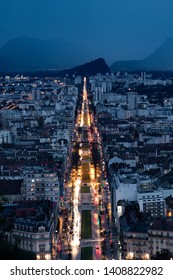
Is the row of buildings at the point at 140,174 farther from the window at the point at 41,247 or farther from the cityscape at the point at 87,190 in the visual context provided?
the window at the point at 41,247

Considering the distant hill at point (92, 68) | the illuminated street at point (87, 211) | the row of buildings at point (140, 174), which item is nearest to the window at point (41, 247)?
the illuminated street at point (87, 211)

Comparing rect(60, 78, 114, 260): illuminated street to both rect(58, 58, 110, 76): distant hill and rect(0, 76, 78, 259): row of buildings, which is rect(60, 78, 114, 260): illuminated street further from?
rect(58, 58, 110, 76): distant hill

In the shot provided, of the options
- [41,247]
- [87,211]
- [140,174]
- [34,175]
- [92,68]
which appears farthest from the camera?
[92,68]

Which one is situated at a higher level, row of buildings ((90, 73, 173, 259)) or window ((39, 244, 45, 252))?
row of buildings ((90, 73, 173, 259))

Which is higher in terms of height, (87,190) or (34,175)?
(34,175)

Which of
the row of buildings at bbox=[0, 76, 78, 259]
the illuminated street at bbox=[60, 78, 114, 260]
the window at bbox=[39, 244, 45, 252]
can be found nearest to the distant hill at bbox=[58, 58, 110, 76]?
the row of buildings at bbox=[0, 76, 78, 259]

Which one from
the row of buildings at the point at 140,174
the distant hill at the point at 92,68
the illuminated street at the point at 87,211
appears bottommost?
the illuminated street at the point at 87,211

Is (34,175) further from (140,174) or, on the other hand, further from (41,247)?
(41,247)

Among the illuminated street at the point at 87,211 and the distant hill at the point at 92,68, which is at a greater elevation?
the distant hill at the point at 92,68

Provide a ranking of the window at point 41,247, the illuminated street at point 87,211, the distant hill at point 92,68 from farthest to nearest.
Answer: the distant hill at point 92,68 → the illuminated street at point 87,211 → the window at point 41,247

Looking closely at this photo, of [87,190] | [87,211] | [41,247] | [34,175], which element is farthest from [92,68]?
[41,247]
